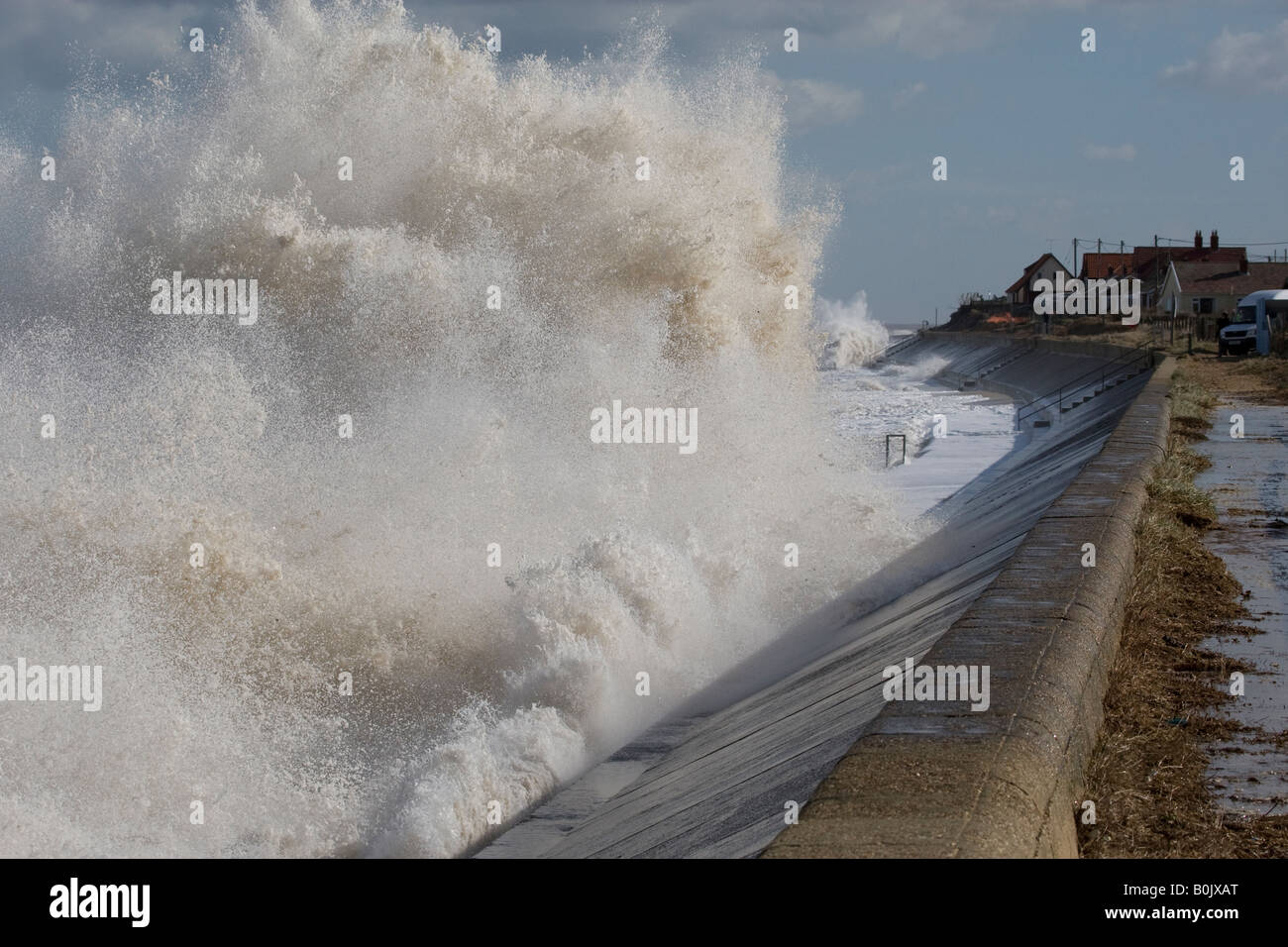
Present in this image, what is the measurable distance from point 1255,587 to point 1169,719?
9.24ft

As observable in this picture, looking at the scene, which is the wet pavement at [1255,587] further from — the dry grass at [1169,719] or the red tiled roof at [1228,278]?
the red tiled roof at [1228,278]

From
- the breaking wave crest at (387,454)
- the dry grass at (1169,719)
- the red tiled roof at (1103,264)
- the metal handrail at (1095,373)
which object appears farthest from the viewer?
the red tiled roof at (1103,264)

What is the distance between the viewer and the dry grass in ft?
12.8

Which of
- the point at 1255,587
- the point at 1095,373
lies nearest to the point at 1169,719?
the point at 1255,587

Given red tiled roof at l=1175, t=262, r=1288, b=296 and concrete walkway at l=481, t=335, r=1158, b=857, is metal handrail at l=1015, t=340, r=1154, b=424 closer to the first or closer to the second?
concrete walkway at l=481, t=335, r=1158, b=857

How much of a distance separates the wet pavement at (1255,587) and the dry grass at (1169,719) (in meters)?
0.09

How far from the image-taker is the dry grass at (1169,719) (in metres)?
3.89

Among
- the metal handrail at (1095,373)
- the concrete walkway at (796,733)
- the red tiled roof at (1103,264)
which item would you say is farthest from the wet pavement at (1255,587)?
the red tiled roof at (1103,264)

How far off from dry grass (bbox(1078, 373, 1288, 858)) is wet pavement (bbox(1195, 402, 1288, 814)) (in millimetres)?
86

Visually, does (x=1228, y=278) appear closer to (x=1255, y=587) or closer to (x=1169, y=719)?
(x=1255, y=587)

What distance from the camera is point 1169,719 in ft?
16.5

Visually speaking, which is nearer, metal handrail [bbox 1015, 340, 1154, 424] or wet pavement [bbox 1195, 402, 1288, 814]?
wet pavement [bbox 1195, 402, 1288, 814]

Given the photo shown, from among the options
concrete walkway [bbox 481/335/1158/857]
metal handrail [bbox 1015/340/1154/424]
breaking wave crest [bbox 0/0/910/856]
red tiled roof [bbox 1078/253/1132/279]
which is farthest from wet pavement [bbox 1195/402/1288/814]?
red tiled roof [bbox 1078/253/1132/279]
